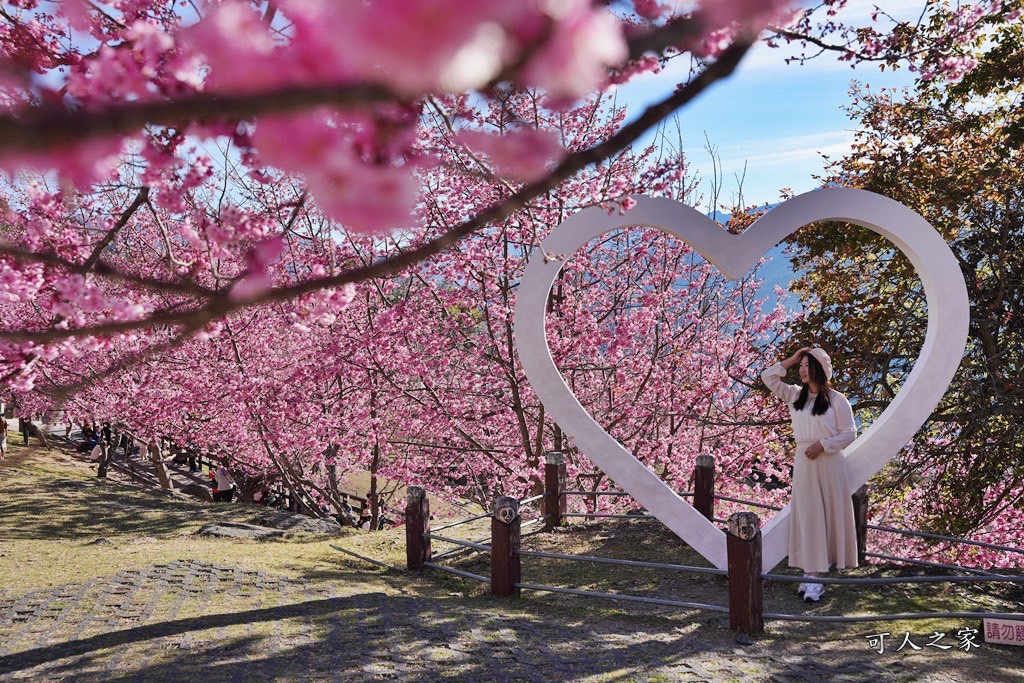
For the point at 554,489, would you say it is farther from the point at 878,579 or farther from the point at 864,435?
the point at 878,579

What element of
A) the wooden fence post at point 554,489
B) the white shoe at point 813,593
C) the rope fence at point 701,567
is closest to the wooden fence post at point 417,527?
the rope fence at point 701,567

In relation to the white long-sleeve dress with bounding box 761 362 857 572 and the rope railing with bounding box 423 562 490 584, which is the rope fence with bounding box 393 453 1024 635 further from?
the white long-sleeve dress with bounding box 761 362 857 572

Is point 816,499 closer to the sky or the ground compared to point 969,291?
closer to the ground

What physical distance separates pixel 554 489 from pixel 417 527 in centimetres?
191

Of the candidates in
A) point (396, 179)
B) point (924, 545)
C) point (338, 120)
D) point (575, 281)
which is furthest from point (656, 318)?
point (396, 179)

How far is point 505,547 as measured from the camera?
6.11m

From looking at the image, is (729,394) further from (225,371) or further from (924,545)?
(225,371)

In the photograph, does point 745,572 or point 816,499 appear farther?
point 816,499

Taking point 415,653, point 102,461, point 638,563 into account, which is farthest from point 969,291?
point 102,461

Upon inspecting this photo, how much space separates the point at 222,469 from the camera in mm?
15258

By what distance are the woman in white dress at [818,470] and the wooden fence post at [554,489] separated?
105 inches

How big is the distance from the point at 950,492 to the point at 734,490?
2555 mm

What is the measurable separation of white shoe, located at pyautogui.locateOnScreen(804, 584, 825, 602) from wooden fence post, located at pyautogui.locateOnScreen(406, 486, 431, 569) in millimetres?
3103

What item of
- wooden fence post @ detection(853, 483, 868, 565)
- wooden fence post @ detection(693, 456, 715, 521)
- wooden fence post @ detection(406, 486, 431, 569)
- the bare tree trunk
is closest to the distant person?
the bare tree trunk
